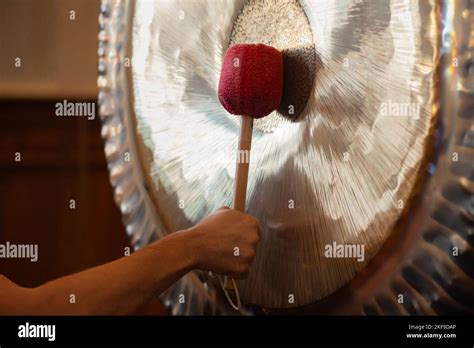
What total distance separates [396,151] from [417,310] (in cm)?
13

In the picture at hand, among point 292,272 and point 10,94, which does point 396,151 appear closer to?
point 292,272

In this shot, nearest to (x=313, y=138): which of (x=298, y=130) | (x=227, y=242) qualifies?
(x=298, y=130)

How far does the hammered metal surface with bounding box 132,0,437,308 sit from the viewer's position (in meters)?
0.56

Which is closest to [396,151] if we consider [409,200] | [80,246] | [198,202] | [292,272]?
[409,200]

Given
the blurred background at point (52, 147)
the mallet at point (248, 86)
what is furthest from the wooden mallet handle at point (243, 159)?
the blurred background at point (52, 147)

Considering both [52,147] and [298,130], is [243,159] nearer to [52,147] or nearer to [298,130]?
[298,130]

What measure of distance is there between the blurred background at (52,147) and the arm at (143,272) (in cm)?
42

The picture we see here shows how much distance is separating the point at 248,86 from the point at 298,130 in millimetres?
57

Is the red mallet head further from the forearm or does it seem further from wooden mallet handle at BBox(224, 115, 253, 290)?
the forearm

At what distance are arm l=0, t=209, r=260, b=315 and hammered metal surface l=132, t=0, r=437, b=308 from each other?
41mm

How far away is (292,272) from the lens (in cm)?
66

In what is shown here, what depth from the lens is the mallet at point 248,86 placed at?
63cm

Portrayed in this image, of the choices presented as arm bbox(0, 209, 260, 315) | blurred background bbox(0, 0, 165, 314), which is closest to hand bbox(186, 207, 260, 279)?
arm bbox(0, 209, 260, 315)

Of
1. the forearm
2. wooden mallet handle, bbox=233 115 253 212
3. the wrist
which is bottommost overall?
the forearm
